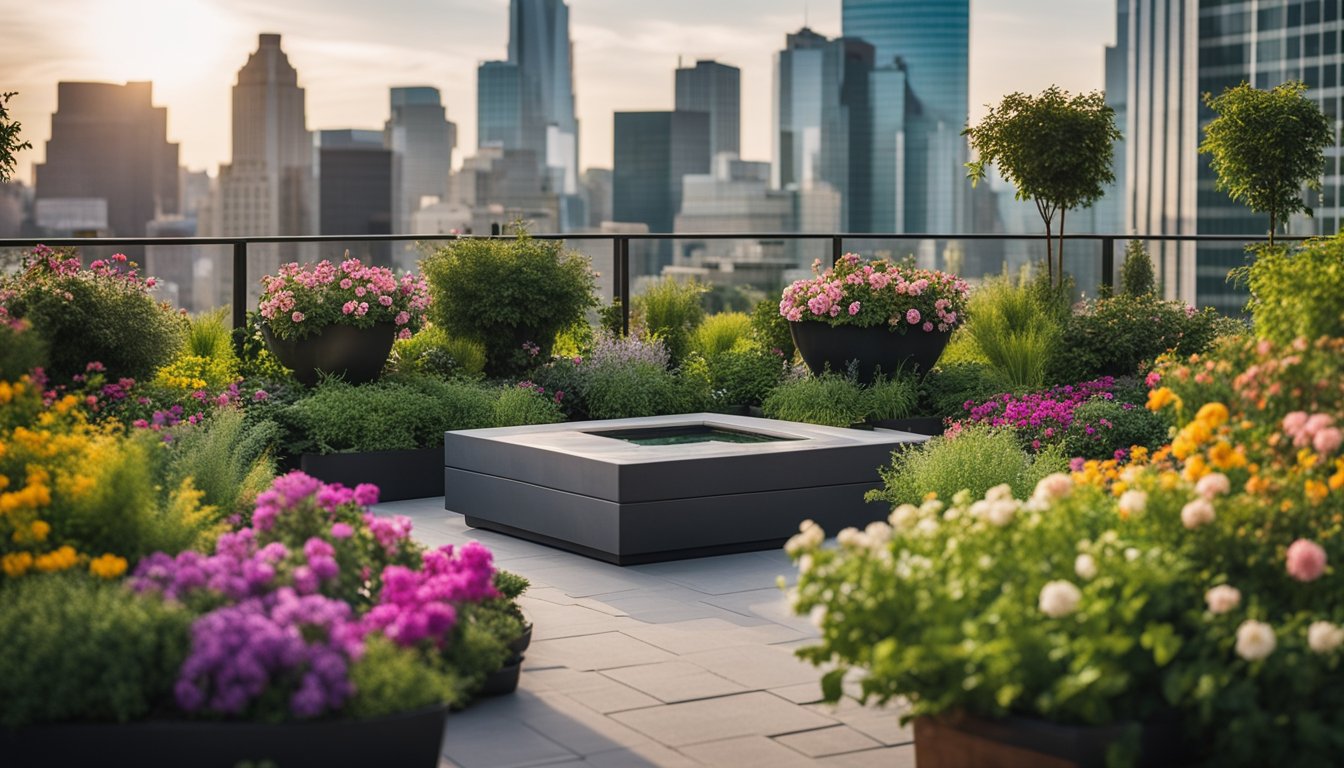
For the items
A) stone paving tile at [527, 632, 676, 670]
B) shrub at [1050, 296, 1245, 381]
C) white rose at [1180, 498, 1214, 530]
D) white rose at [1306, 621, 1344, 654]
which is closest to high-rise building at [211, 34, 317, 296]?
shrub at [1050, 296, 1245, 381]

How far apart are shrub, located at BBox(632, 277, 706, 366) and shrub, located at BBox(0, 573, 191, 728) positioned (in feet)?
25.9

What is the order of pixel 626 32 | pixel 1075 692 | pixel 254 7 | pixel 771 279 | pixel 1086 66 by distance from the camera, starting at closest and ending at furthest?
pixel 1075 692
pixel 771 279
pixel 626 32
pixel 1086 66
pixel 254 7

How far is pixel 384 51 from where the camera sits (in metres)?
81.4

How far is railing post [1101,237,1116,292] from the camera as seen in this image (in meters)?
12.9

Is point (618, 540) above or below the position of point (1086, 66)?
below

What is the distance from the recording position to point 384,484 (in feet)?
26.8

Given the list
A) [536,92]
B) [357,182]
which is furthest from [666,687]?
[536,92]

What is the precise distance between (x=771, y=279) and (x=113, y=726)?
35.6ft

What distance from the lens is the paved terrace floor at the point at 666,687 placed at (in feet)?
12.8

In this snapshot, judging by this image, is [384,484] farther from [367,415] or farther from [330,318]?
[330,318]

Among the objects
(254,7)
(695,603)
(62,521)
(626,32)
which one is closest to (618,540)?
(695,603)

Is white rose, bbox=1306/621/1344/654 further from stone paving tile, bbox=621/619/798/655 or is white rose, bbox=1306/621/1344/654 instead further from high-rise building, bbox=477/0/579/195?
high-rise building, bbox=477/0/579/195

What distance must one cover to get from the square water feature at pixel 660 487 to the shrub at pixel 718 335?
3.75 m

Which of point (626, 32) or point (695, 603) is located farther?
point (626, 32)
